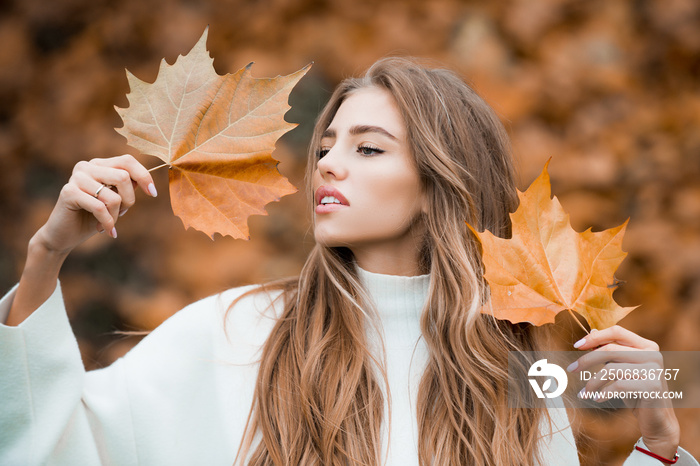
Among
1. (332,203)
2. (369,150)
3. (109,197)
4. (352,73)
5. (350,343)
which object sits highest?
(352,73)

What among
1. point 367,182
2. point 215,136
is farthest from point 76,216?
point 367,182

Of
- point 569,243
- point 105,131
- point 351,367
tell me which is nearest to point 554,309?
point 569,243

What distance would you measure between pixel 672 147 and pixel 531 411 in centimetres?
146

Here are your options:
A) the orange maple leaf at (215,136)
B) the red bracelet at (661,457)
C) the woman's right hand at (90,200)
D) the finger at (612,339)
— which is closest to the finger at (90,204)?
the woman's right hand at (90,200)

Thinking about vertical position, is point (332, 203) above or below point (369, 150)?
below

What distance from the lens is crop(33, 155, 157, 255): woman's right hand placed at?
1.12 meters

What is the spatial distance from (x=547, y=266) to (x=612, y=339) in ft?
0.59

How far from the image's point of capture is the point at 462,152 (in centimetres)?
161

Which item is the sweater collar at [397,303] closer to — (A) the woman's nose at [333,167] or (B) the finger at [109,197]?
(A) the woman's nose at [333,167]

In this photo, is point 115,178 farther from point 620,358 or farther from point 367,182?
point 620,358

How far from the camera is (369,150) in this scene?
1.50m

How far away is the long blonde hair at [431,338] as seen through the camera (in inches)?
54.3

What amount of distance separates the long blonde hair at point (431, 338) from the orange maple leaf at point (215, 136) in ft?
1.34

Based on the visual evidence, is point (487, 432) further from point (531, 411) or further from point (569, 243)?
point (569, 243)
